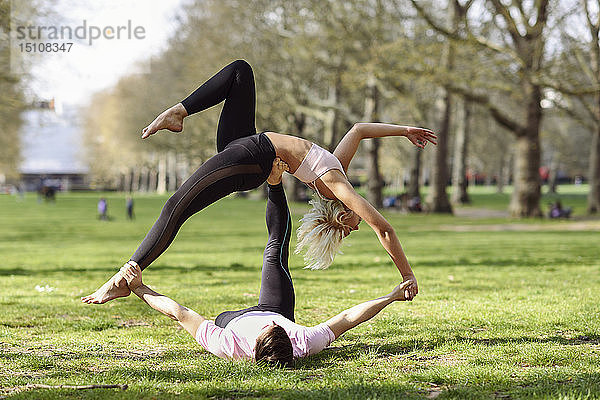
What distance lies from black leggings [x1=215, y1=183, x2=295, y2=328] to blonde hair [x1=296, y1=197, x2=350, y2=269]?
0.57ft

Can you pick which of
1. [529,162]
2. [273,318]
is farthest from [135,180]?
[273,318]

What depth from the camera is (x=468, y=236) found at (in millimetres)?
20312

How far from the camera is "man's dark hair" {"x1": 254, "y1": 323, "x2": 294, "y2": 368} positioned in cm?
463

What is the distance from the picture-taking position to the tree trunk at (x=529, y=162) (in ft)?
85.0

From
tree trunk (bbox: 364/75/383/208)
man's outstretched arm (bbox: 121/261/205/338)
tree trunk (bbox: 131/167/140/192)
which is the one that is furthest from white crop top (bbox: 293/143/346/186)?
tree trunk (bbox: 131/167/140/192)

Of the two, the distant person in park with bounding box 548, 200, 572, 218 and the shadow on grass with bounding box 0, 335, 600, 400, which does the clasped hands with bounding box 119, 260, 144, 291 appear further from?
the distant person in park with bounding box 548, 200, 572, 218

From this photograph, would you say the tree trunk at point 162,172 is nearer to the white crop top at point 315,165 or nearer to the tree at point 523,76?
the tree at point 523,76

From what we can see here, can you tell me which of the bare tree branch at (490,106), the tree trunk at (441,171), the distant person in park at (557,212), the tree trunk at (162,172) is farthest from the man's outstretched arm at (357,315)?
the tree trunk at (162,172)

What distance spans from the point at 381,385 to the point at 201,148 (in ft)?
141

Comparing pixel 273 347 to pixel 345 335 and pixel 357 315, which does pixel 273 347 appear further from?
pixel 345 335

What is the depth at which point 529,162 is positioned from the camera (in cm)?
2638

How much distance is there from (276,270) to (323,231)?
52cm

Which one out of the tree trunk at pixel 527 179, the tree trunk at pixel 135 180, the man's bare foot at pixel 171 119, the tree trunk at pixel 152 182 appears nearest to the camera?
the man's bare foot at pixel 171 119

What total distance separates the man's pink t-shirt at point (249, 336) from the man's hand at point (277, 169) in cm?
101
